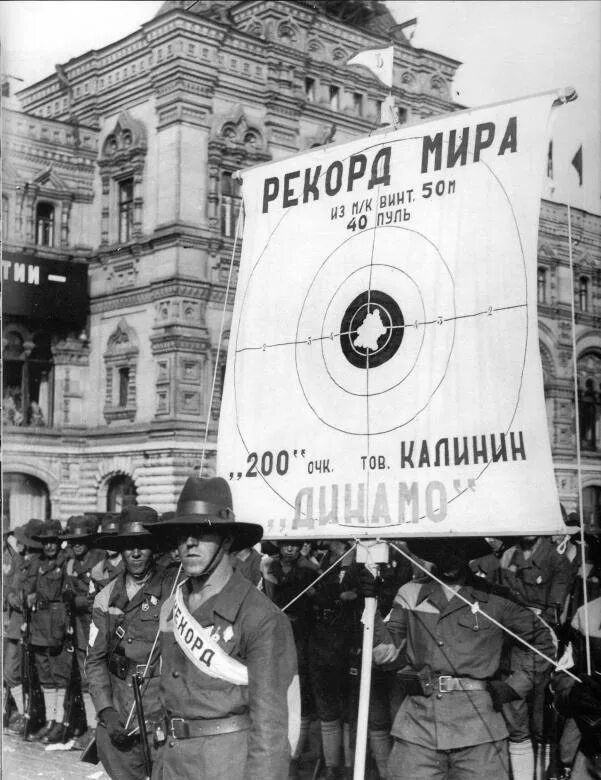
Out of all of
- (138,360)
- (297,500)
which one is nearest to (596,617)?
(297,500)

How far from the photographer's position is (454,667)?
17.0 feet

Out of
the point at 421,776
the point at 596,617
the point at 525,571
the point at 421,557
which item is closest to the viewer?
the point at 421,776

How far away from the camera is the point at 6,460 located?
25.3m

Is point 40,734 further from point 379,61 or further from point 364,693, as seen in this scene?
point 379,61

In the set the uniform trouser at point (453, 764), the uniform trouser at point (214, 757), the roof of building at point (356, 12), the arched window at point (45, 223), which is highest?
the roof of building at point (356, 12)

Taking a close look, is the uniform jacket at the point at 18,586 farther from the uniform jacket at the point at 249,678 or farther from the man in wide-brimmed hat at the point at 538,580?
the uniform jacket at the point at 249,678

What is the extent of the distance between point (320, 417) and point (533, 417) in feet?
4.24

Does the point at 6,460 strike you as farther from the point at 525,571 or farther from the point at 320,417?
the point at 320,417

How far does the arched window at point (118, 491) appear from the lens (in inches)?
901

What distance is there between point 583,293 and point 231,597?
31.7ft

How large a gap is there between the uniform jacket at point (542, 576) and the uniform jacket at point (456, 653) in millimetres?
3640

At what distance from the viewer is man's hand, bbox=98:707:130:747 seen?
5.68 metres

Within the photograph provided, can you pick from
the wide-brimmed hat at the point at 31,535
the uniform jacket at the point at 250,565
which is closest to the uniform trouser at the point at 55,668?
the wide-brimmed hat at the point at 31,535

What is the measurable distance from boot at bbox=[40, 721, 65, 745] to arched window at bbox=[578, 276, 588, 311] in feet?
25.2
